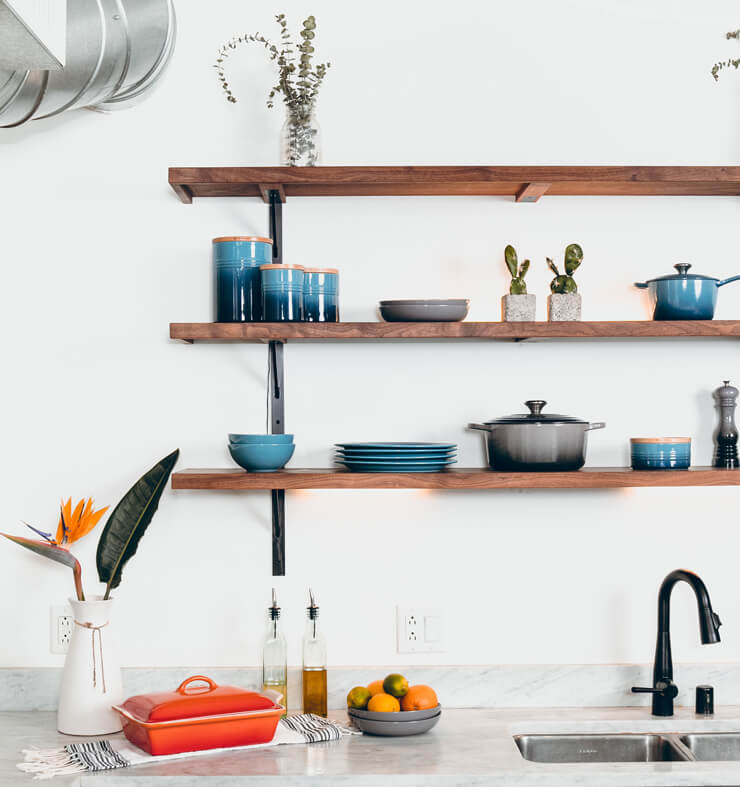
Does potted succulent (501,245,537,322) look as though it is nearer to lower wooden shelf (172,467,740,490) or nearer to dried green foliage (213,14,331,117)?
lower wooden shelf (172,467,740,490)

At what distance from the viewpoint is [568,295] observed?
2021mm

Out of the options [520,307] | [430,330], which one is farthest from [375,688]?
[520,307]

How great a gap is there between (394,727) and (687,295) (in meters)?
1.11

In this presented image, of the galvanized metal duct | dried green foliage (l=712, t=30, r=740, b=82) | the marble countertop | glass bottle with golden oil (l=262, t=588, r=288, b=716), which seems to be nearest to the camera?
the marble countertop

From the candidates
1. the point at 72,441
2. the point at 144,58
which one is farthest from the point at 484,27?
the point at 72,441

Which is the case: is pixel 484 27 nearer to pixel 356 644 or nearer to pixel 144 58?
pixel 144 58

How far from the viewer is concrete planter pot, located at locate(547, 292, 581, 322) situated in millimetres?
2021

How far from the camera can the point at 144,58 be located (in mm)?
1957

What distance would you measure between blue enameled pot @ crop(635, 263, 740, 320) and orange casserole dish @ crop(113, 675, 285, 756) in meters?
Answer: 1.20

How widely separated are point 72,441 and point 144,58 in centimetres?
88

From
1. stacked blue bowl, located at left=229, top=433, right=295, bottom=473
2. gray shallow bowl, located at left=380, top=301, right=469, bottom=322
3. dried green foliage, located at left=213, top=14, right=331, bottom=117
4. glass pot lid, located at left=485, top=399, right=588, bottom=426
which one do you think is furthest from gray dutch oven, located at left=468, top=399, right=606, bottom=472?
dried green foliage, located at left=213, top=14, right=331, bottom=117

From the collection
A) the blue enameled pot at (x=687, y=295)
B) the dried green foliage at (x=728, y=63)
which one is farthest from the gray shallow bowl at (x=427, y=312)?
the dried green foliage at (x=728, y=63)

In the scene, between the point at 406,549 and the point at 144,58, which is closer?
the point at 144,58

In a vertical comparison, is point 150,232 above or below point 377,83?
below
